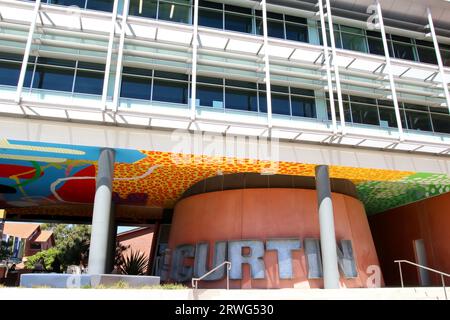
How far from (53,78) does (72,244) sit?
105 ft

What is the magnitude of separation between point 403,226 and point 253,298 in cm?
1927

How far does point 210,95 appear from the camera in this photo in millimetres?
19609

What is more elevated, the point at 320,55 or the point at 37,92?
the point at 320,55

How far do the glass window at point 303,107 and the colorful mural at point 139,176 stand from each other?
12.0 ft

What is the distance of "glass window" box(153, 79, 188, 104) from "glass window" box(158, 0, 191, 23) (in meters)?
3.80

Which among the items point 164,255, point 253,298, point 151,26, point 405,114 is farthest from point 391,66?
point 164,255

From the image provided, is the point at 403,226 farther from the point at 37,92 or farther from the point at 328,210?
the point at 37,92

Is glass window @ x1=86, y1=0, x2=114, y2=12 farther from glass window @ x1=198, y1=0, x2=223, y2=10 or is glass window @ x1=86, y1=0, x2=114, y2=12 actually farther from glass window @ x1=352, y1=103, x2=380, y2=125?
glass window @ x1=352, y1=103, x2=380, y2=125

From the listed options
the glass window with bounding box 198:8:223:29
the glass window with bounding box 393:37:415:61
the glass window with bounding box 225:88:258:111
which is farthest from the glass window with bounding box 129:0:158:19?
the glass window with bounding box 393:37:415:61

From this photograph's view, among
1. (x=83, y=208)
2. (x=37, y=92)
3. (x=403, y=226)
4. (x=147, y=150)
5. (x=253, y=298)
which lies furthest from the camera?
(x=83, y=208)

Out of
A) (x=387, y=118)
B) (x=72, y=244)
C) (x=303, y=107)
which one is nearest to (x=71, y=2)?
(x=303, y=107)

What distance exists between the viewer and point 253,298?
41.4 feet

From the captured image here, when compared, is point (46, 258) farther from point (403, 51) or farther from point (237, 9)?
point (403, 51)

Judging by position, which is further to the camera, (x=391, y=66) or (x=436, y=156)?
(x=391, y=66)
